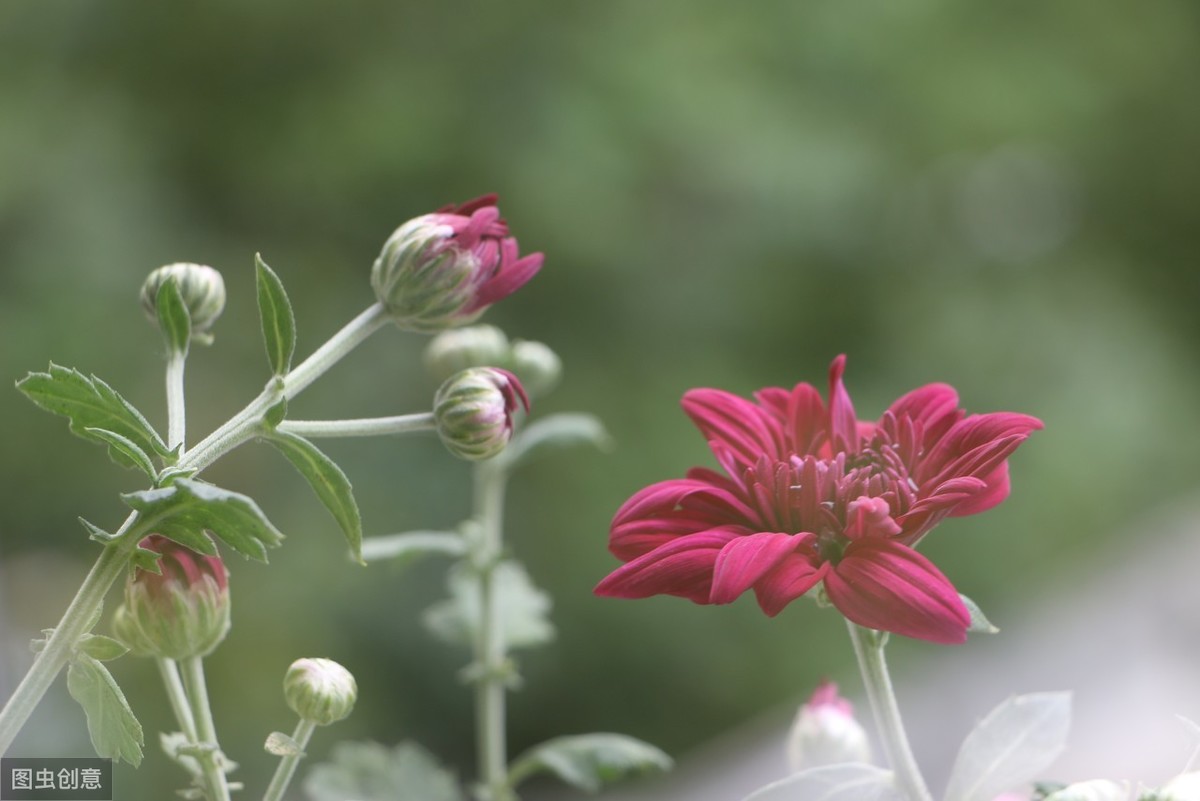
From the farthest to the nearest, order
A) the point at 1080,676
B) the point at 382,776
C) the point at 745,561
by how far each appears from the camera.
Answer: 1. the point at 1080,676
2. the point at 382,776
3. the point at 745,561

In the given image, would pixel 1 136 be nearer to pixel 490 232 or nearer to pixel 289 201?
pixel 289 201

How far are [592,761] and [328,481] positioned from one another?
0.58ft

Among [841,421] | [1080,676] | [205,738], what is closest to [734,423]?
[841,421]

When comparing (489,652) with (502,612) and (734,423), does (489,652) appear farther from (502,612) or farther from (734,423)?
(734,423)

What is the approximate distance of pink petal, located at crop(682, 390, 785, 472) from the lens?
256mm

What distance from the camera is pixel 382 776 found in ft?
1.11

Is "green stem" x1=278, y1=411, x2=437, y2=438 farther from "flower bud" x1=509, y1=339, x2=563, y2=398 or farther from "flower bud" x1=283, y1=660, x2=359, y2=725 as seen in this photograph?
"flower bud" x1=509, y1=339, x2=563, y2=398

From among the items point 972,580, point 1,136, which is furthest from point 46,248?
point 972,580

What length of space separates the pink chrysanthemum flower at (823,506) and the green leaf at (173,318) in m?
0.09

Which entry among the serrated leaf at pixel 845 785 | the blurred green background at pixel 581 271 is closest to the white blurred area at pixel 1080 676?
the blurred green background at pixel 581 271

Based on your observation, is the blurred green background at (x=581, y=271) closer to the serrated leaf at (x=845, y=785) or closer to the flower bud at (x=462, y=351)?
the flower bud at (x=462, y=351)

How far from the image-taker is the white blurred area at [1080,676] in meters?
0.74

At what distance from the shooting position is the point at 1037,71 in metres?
1.16

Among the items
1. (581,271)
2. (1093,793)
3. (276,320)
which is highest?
(581,271)
